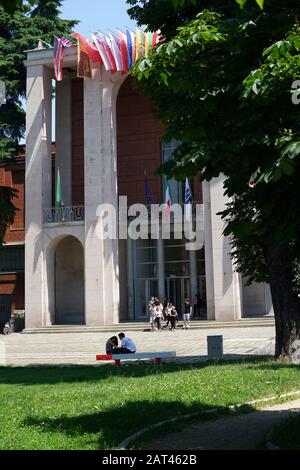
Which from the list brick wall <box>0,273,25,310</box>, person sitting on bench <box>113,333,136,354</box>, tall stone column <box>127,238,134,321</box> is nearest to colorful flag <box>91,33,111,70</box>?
tall stone column <box>127,238,134,321</box>

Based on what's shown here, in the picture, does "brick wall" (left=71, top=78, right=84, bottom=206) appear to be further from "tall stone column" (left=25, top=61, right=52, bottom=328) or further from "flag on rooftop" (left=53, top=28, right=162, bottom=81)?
"flag on rooftop" (left=53, top=28, right=162, bottom=81)

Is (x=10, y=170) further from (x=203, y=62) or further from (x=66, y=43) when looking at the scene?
(x=203, y=62)

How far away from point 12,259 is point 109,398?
33588 mm

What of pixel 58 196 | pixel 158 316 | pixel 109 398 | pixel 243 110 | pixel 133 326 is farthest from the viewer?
pixel 58 196

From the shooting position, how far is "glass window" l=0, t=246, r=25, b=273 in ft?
139

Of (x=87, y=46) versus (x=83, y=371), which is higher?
(x=87, y=46)

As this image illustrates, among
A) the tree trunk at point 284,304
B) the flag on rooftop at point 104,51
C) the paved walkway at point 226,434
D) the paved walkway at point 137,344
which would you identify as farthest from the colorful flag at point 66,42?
the paved walkway at point 226,434

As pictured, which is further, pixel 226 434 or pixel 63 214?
pixel 63 214

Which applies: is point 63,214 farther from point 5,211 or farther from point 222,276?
point 5,211

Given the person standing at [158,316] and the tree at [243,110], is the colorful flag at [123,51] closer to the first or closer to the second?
the person standing at [158,316]

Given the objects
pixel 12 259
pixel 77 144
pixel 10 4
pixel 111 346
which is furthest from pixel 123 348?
pixel 12 259

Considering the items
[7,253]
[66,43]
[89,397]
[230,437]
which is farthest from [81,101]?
[230,437]

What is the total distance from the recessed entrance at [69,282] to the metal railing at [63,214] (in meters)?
2.24

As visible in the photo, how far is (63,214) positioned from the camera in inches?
1501
